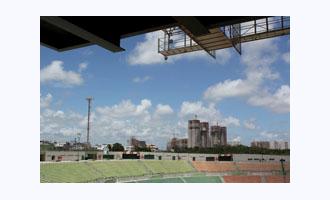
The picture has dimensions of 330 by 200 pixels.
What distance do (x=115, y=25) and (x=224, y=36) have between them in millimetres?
6565

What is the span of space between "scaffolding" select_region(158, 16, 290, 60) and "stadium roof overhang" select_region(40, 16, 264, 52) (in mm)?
3669

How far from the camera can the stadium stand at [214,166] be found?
4819 cm

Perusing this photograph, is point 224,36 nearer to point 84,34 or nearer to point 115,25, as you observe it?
point 115,25

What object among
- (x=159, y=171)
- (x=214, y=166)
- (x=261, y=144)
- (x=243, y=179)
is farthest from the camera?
(x=261, y=144)

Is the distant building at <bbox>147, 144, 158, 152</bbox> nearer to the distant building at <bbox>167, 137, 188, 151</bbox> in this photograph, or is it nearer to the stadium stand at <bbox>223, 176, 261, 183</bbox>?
the distant building at <bbox>167, 137, 188, 151</bbox>

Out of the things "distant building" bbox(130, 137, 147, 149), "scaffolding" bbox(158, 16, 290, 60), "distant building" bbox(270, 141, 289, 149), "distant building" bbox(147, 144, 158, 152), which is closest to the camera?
"scaffolding" bbox(158, 16, 290, 60)

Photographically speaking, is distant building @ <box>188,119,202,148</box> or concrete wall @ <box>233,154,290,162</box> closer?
concrete wall @ <box>233,154,290,162</box>

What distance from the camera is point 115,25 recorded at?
5.82 meters

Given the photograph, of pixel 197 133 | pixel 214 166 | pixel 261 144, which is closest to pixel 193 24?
pixel 214 166

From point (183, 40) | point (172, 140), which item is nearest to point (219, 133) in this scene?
point (172, 140)

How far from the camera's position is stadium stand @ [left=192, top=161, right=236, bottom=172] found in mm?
48188

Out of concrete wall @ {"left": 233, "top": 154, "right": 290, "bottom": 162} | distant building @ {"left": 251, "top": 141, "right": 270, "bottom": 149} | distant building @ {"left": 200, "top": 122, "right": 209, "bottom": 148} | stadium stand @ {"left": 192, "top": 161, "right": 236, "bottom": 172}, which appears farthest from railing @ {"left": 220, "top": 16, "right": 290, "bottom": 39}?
distant building @ {"left": 200, "top": 122, "right": 209, "bottom": 148}
